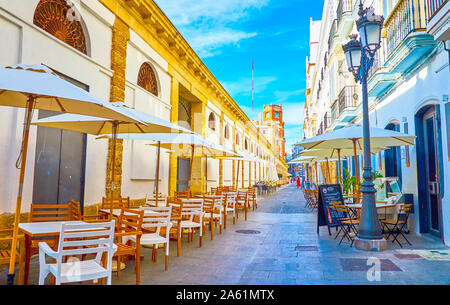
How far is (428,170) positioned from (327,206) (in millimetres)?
2536

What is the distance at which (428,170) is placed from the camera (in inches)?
301

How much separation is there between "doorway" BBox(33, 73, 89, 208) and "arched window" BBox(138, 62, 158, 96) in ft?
10.0

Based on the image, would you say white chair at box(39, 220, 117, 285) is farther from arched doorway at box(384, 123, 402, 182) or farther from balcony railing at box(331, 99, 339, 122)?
balcony railing at box(331, 99, 339, 122)

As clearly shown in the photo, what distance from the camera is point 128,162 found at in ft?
30.5

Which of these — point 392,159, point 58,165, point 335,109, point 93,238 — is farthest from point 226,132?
point 93,238

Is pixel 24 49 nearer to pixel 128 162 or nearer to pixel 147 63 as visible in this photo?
pixel 128 162

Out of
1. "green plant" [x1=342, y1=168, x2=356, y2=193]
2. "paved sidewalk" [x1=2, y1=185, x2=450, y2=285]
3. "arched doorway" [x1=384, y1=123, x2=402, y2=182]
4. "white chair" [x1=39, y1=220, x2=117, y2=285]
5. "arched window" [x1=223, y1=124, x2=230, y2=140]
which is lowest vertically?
"paved sidewalk" [x1=2, y1=185, x2=450, y2=285]

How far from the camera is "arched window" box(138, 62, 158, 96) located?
1023 centimetres

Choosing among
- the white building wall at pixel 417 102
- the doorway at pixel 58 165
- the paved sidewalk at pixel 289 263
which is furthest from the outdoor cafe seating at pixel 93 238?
the white building wall at pixel 417 102

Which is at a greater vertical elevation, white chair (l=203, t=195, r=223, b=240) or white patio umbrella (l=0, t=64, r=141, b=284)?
white patio umbrella (l=0, t=64, r=141, b=284)

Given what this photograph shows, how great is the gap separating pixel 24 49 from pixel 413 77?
8.61 metres

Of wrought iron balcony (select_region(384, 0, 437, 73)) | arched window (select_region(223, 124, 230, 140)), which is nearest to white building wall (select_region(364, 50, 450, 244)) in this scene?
Result: wrought iron balcony (select_region(384, 0, 437, 73))

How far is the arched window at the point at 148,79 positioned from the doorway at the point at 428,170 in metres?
7.89

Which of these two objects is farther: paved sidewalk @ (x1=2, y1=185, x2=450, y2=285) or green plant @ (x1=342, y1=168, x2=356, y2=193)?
green plant @ (x1=342, y1=168, x2=356, y2=193)
